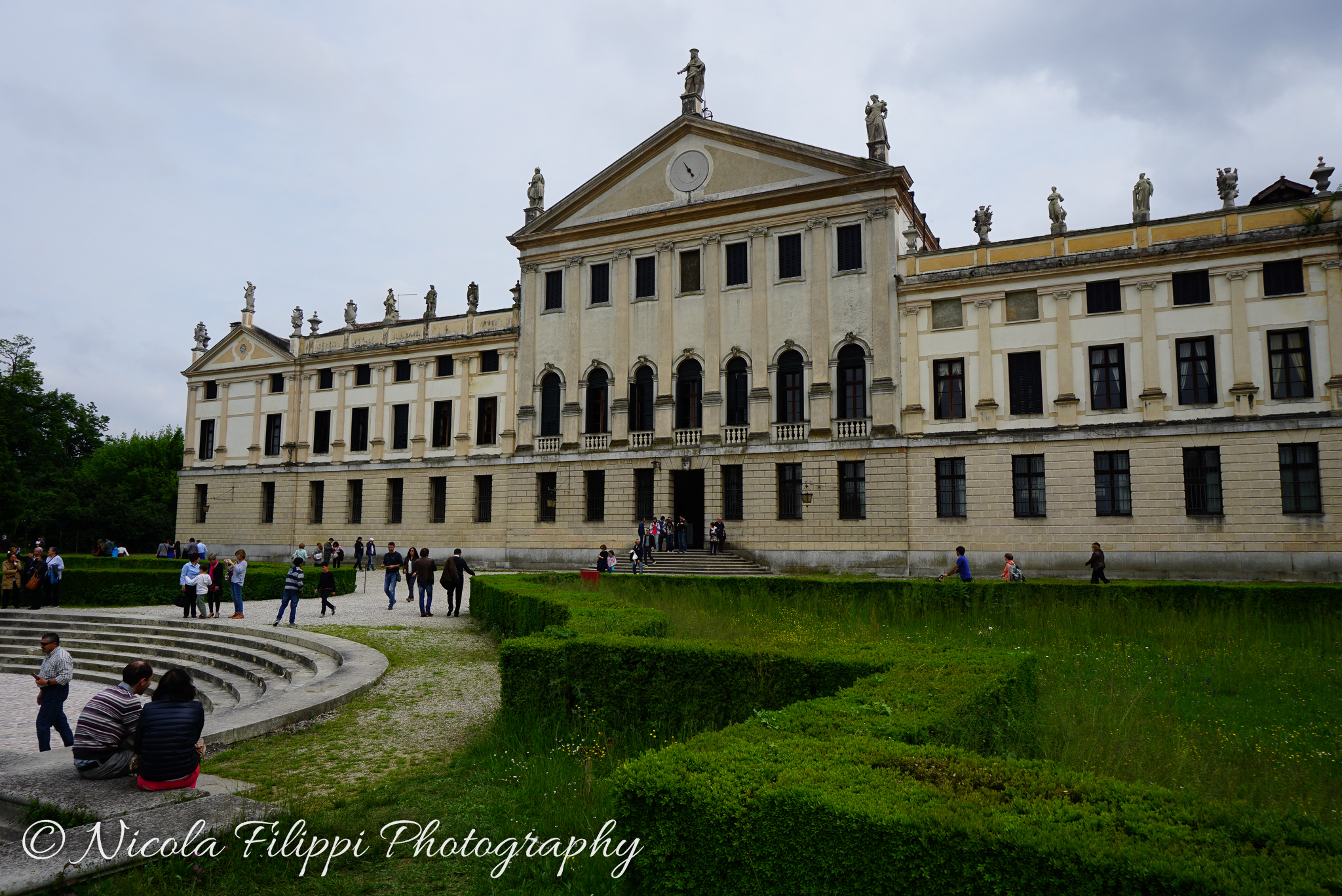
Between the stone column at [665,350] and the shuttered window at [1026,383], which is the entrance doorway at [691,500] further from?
the shuttered window at [1026,383]

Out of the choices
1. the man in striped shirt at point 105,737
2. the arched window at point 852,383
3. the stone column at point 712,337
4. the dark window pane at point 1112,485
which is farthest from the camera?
the stone column at point 712,337

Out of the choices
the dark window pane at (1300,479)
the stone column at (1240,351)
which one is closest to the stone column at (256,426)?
the stone column at (1240,351)

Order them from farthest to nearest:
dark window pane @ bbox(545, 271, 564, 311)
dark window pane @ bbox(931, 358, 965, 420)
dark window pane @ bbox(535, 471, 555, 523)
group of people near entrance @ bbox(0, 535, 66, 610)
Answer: dark window pane @ bbox(545, 271, 564, 311) → dark window pane @ bbox(535, 471, 555, 523) → dark window pane @ bbox(931, 358, 965, 420) → group of people near entrance @ bbox(0, 535, 66, 610)

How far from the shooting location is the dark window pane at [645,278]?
37.8 m

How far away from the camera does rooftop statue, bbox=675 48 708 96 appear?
123 ft

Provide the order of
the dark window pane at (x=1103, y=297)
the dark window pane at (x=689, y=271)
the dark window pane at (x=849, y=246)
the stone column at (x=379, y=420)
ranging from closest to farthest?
the dark window pane at (x=1103, y=297), the dark window pane at (x=849, y=246), the dark window pane at (x=689, y=271), the stone column at (x=379, y=420)

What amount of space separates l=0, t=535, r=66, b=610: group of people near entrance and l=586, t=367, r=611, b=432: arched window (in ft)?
67.9

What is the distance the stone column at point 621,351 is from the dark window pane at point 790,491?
7.36 m

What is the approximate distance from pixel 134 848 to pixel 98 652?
15.9m

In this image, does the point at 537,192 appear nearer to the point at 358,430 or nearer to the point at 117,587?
the point at 358,430

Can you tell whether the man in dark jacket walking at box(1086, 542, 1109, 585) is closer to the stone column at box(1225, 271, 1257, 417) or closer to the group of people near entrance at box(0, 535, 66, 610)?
the stone column at box(1225, 271, 1257, 417)

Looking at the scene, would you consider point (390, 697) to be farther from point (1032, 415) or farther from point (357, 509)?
point (357, 509)

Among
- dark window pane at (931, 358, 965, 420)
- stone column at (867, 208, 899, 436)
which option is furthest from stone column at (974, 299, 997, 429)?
stone column at (867, 208, 899, 436)

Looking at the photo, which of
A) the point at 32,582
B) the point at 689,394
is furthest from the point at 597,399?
the point at 32,582
